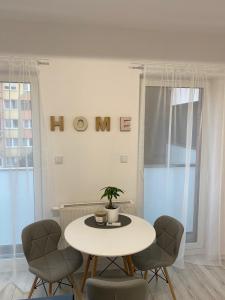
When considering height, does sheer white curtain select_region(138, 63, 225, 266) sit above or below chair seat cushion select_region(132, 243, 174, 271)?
above

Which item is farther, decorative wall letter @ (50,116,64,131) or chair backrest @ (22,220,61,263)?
decorative wall letter @ (50,116,64,131)

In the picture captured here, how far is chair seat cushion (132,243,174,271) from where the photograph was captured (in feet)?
7.29

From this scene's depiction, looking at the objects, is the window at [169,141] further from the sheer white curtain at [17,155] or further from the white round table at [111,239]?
the sheer white curtain at [17,155]

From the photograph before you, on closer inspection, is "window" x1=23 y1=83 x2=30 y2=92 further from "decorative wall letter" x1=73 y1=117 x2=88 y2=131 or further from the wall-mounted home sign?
"decorative wall letter" x1=73 y1=117 x2=88 y2=131

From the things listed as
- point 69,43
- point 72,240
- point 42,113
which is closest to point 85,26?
point 69,43

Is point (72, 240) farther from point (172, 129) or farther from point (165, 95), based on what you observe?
point (165, 95)

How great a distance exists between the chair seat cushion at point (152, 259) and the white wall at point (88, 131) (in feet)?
2.23

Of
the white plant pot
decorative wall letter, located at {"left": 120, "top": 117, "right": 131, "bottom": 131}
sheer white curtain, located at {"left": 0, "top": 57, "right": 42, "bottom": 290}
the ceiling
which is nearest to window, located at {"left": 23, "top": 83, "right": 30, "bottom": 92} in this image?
sheer white curtain, located at {"left": 0, "top": 57, "right": 42, "bottom": 290}

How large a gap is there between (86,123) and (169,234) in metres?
1.40

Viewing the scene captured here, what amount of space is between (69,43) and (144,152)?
1405mm

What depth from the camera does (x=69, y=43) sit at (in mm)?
2594

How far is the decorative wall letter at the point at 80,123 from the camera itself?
2.65 m

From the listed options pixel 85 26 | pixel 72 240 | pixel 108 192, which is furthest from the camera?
pixel 85 26

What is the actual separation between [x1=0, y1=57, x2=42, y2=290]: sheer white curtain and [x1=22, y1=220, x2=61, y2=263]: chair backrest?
1.15 ft
